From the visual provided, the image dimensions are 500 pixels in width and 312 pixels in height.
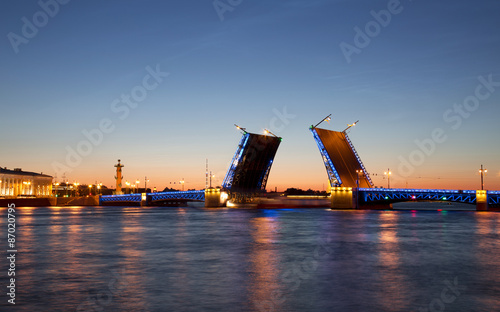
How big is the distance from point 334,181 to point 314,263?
62.6 m

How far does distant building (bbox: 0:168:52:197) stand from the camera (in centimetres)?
10981

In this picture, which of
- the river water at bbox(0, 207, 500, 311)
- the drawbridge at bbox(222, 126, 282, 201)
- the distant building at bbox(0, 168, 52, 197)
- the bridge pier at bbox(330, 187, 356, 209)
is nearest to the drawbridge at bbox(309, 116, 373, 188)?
the bridge pier at bbox(330, 187, 356, 209)

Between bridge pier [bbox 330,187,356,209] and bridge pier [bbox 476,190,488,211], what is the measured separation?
17371 millimetres

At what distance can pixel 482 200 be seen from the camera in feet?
242

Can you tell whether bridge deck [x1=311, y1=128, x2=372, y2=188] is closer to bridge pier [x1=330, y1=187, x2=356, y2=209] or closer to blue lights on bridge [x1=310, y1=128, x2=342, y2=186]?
blue lights on bridge [x1=310, y1=128, x2=342, y2=186]

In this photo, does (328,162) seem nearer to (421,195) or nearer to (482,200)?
(421,195)

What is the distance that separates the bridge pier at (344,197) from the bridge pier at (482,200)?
17371mm

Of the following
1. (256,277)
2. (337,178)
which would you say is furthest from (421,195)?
(256,277)

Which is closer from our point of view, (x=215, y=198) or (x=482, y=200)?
(x=482, y=200)

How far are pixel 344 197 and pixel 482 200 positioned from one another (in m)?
19.4

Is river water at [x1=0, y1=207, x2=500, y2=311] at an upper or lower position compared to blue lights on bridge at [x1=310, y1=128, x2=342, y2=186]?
lower

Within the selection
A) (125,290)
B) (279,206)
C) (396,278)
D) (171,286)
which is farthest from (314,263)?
(279,206)

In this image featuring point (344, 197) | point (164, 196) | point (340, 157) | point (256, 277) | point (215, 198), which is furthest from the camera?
point (164, 196)

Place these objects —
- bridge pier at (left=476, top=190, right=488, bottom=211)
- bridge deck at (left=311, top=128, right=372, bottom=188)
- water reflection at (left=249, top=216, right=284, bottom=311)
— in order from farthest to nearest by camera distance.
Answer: bridge pier at (left=476, top=190, right=488, bottom=211)
bridge deck at (left=311, top=128, right=372, bottom=188)
water reflection at (left=249, top=216, right=284, bottom=311)
